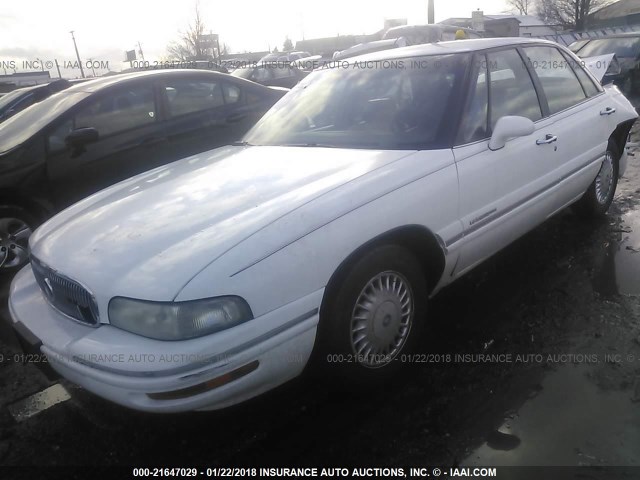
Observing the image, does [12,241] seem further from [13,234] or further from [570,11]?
[570,11]

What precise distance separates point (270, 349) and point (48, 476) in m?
1.20

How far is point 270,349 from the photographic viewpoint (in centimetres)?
205

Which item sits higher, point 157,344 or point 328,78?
point 328,78

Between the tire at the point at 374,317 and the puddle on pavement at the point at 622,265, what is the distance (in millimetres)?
1550

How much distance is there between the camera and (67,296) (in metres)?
2.26

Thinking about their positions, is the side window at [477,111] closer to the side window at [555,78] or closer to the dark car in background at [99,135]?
the side window at [555,78]

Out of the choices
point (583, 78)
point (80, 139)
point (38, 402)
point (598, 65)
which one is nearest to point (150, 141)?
point (80, 139)

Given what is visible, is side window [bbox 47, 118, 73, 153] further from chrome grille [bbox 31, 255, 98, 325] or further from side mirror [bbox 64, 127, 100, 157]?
chrome grille [bbox 31, 255, 98, 325]

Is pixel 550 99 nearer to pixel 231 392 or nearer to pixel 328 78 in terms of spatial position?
pixel 328 78

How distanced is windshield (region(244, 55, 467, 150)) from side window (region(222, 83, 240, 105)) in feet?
7.37

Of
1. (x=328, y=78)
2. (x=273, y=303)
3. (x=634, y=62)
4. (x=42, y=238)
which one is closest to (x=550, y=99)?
(x=328, y=78)

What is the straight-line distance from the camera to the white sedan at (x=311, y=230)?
1961mm

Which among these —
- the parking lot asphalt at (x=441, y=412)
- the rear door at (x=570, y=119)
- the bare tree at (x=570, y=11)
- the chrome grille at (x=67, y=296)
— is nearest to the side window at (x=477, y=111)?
the rear door at (x=570, y=119)

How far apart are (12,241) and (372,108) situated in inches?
133
